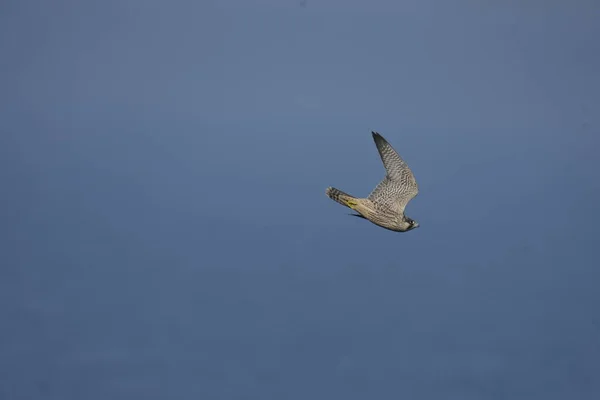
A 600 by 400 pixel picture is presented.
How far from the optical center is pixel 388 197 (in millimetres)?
13555

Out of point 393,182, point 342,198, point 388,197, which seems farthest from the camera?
point 393,182

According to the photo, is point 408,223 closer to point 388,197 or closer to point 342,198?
point 388,197

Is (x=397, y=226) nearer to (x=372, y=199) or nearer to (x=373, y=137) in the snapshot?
(x=372, y=199)

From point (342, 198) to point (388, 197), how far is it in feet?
3.55

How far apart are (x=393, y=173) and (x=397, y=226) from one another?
4.15 ft

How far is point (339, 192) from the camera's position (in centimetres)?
1320

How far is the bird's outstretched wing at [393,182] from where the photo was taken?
44.4 feet

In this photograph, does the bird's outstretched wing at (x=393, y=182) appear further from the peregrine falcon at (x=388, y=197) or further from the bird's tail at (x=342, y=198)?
the bird's tail at (x=342, y=198)

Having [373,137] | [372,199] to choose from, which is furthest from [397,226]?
[373,137]

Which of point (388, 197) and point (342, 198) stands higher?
point (388, 197)

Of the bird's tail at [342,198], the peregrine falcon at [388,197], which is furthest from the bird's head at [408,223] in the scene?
the bird's tail at [342,198]

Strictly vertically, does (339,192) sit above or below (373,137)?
below

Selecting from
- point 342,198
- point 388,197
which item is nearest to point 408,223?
point 388,197

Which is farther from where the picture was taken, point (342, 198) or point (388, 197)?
point (388, 197)
